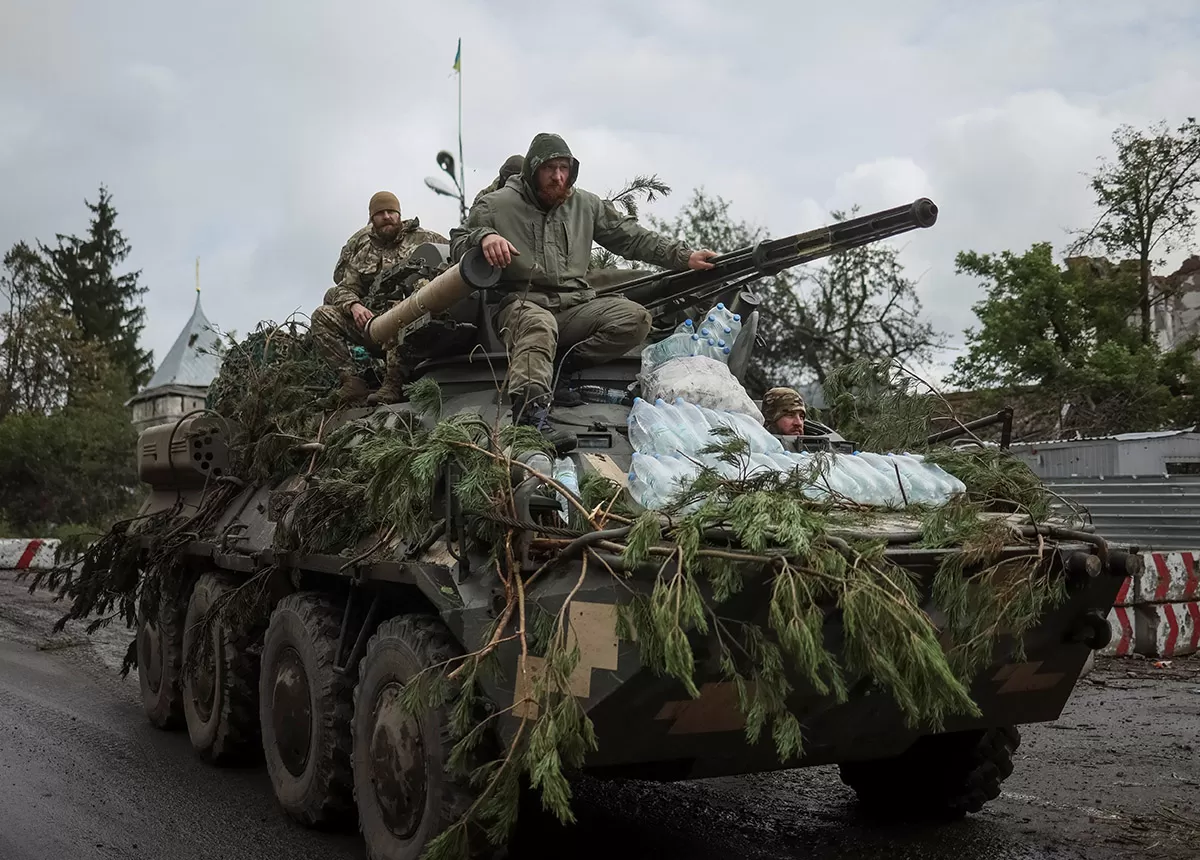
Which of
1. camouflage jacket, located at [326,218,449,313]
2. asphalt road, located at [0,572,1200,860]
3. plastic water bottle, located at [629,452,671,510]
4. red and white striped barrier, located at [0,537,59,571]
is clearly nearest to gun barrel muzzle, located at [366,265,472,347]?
camouflage jacket, located at [326,218,449,313]

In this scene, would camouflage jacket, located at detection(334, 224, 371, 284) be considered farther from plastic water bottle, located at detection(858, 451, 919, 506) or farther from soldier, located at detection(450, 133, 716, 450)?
plastic water bottle, located at detection(858, 451, 919, 506)

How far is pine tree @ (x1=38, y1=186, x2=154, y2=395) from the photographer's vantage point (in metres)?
45.5

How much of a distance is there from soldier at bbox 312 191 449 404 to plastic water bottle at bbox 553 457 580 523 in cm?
180

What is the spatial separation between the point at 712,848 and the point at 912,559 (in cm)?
191

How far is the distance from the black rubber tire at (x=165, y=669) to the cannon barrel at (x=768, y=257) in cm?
341

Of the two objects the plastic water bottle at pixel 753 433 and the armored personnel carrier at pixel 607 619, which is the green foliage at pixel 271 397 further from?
→ the plastic water bottle at pixel 753 433

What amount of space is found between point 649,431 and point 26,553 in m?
14.2

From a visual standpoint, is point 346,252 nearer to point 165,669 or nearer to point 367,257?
point 367,257

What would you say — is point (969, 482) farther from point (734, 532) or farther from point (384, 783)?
point (384, 783)

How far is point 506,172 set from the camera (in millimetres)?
6859

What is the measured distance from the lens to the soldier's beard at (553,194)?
5.73m

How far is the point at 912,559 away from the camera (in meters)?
3.95

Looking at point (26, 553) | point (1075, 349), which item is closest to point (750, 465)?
Result: point (26, 553)

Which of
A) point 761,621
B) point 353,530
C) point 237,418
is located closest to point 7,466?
point 237,418
